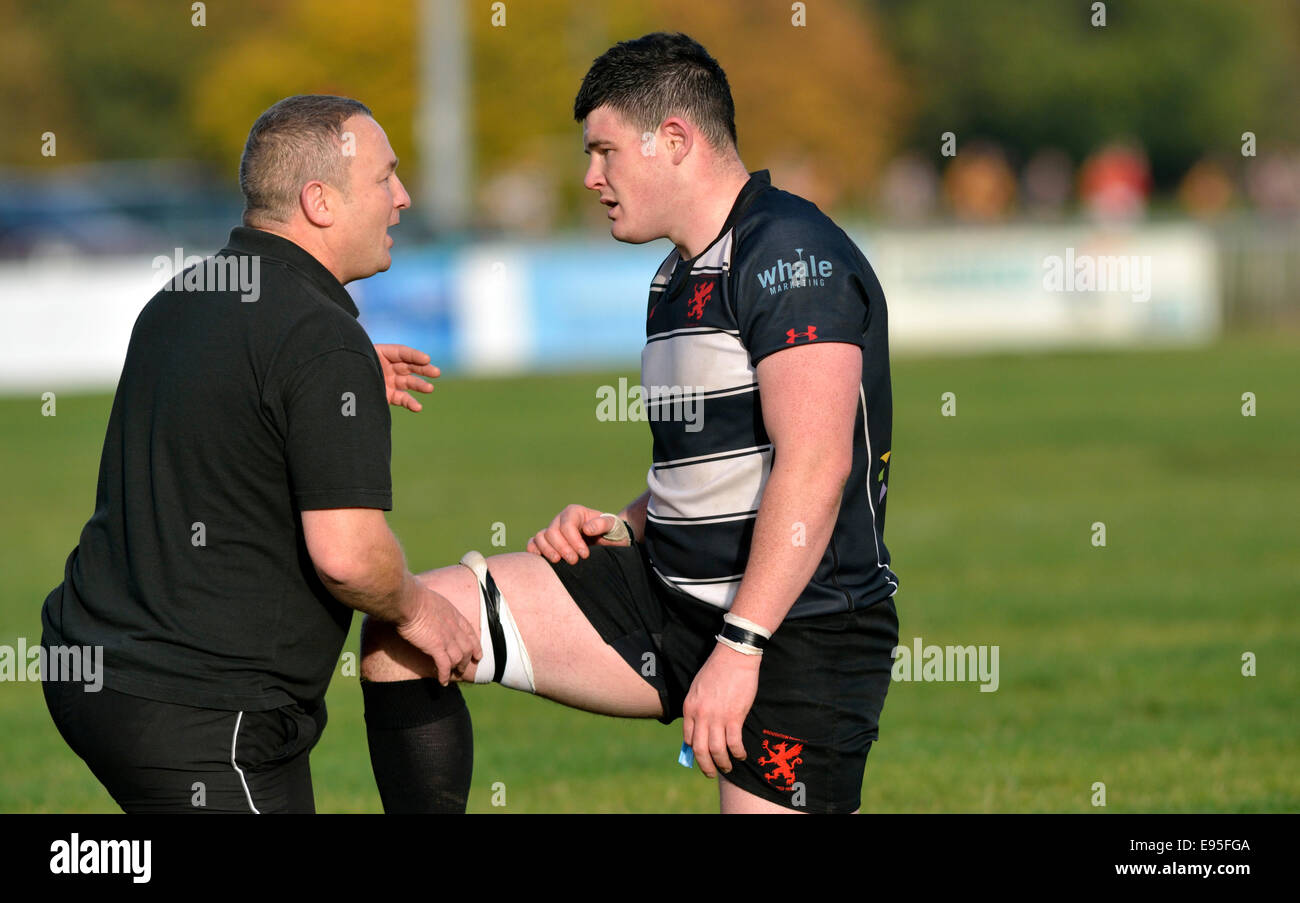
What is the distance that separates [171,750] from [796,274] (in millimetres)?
1715

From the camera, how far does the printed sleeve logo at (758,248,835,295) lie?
12.4 ft

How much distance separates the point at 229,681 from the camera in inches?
147

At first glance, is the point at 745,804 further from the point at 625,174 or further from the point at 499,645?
the point at 625,174

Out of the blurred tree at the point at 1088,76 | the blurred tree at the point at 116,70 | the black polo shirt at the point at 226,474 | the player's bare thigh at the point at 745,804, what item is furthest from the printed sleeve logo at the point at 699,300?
the blurred tree at the point at 1088,76

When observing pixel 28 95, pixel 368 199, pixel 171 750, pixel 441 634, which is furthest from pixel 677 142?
pixel 28 95

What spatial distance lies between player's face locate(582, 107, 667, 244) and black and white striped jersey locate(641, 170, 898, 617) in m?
0.16

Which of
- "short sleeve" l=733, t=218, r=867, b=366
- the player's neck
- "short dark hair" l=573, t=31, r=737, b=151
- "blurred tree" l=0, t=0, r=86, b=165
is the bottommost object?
"short sleeve" l=733, t=218, r=867, b=366

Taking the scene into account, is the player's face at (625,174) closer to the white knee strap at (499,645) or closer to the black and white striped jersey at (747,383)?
the black and white striped jersey at (747,383)

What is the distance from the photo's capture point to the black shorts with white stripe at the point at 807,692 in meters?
3.95

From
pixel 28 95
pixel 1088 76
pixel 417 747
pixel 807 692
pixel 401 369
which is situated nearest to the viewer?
pixel 807 692

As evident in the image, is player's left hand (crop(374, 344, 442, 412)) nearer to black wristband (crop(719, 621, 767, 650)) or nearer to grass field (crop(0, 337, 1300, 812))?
black wristband (crop(719, 621, 767, 650))

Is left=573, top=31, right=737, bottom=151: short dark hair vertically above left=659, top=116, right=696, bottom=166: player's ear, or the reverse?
left=573, top=31, right=737, bottom=151: short dark hair

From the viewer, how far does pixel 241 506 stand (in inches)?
147

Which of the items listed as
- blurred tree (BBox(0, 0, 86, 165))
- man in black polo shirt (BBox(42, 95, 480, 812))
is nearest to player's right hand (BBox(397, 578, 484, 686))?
man in black polo shirt (BBox(42, 95, 480, 812))
